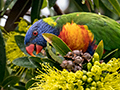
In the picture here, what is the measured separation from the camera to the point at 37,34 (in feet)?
4.59

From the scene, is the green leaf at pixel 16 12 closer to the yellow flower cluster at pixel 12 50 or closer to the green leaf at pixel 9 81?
the yellow flower cluster at pixel 12 50

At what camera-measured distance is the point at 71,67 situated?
2.56 ft

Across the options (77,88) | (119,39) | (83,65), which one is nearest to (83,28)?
(119,39)

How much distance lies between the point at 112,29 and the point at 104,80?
24.3 inches

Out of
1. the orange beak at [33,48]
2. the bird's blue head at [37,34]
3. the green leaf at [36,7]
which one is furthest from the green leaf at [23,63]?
the green leaf at [36,7]

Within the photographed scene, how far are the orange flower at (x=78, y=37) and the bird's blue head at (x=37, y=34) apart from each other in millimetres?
119

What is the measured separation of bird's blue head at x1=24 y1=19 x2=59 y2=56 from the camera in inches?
53.5

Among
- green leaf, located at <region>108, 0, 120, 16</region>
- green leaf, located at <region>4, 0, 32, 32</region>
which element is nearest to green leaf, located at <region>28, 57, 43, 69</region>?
green leaf, located at <region>108, 0, 120, 16</region>

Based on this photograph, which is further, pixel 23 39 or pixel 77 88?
pixel 23 39

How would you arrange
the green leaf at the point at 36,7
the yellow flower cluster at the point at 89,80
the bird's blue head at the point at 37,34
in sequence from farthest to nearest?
the green leaf at the point at 36,7
the bird's blue head at the point at 37,34
the yellow flower cluster at the point at 89,80

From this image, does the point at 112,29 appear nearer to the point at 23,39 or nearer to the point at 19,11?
the point at 23,39

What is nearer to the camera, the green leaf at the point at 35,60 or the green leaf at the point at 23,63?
the green leaf at the point at 35,60

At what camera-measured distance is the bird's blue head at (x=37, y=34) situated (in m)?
1.36

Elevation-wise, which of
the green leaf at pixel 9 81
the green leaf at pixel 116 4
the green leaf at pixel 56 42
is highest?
the green leaf at pixel 116 4
